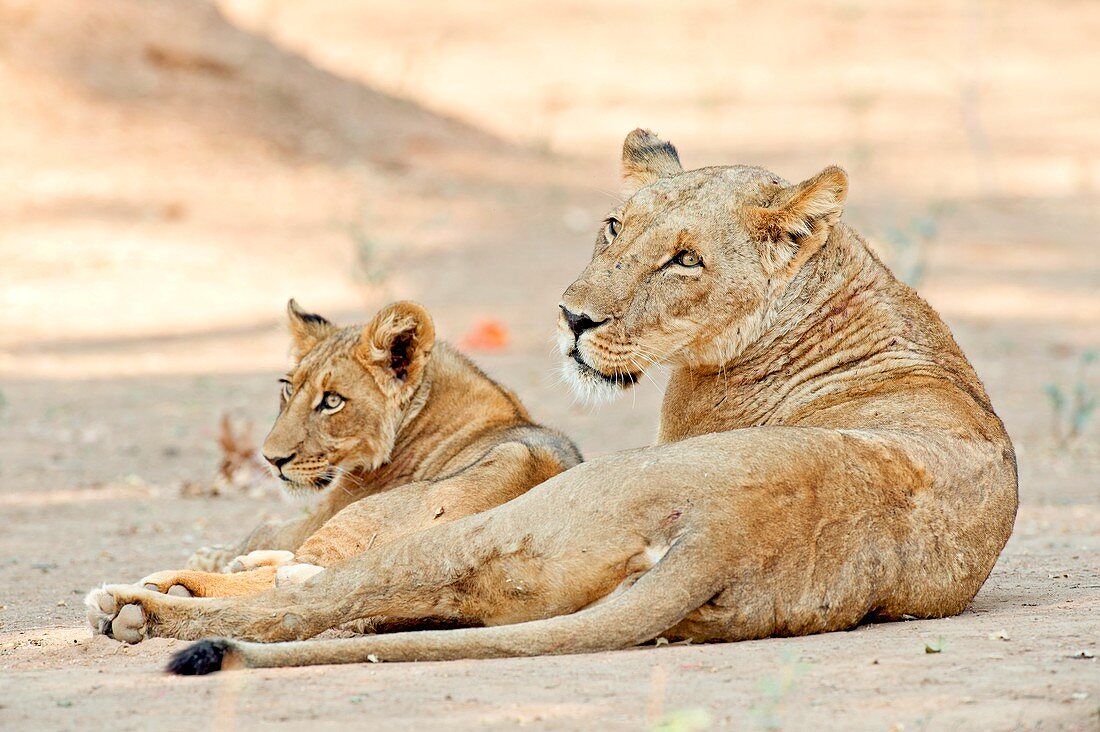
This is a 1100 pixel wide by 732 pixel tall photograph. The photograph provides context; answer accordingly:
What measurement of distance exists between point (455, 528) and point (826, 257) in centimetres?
168

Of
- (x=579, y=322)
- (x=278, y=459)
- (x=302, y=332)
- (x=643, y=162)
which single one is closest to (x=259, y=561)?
(x=278, y=459)

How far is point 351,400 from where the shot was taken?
585cm

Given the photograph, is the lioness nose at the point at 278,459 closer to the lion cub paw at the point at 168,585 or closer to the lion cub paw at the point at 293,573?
the lion cub paw at the point at 293,573

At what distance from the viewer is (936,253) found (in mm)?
14906

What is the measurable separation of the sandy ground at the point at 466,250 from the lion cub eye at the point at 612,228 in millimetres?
1693

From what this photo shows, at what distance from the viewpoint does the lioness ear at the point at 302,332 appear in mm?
6176

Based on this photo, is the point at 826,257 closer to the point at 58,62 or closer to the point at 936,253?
the point at 936,253

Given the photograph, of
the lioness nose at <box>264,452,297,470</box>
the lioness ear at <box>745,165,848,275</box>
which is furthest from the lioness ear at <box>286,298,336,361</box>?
the lioness ear at <box>745,165,848,275</box>

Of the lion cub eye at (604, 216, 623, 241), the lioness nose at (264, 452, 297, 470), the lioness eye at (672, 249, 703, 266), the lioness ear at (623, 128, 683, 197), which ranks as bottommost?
the lioness nose at (264, 452, 297, 470)

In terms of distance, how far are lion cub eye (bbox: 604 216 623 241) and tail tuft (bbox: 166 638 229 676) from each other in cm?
215

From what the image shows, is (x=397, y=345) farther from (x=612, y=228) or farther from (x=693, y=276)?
(x=693, y=276)

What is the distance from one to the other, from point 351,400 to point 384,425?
0.15m

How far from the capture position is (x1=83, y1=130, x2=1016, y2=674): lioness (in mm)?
4160

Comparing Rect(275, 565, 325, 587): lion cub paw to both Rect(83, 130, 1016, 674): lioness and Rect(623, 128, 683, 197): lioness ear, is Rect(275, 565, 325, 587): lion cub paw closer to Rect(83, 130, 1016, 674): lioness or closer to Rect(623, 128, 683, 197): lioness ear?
Rect(83, 130, 1016, 674): lioness
